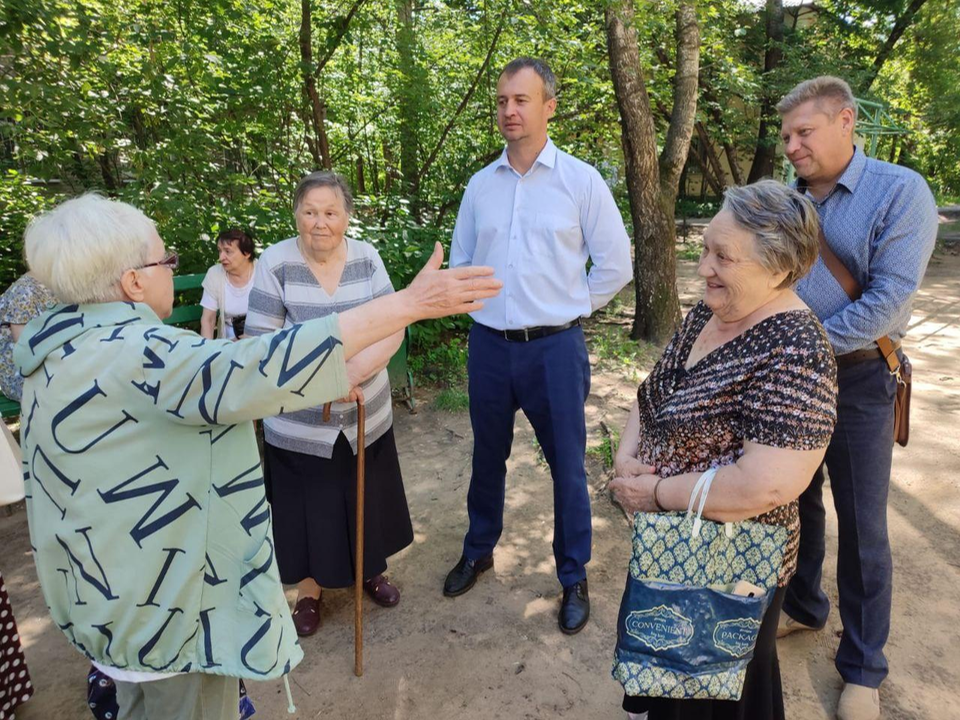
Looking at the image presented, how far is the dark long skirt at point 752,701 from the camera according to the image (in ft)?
5.77

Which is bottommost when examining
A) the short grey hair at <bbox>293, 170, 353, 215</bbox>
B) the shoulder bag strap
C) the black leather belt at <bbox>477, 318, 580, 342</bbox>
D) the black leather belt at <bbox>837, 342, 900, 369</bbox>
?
the black leather belt at <bbox>477, 318, 580, 342</bbox>

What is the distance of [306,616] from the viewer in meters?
2.86

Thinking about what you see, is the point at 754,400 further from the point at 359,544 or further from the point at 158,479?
the point at 359,544

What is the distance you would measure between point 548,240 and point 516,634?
1707mm

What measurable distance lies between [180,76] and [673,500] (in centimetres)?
499

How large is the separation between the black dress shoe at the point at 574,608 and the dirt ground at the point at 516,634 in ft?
0.14

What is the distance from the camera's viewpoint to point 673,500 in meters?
1.66

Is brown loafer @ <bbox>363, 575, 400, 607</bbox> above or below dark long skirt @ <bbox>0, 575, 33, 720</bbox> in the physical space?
below

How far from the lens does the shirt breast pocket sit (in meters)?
2.73

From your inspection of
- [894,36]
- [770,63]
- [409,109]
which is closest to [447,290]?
[409,109]

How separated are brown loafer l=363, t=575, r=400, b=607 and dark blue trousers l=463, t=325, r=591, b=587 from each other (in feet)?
2.29

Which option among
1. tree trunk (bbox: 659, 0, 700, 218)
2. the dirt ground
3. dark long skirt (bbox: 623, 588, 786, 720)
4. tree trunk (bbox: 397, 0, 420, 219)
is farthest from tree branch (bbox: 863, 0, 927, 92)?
dark long skirt (bbox: 623, 588, 786, 720)

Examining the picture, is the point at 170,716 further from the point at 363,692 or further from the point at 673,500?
the point at 673,500

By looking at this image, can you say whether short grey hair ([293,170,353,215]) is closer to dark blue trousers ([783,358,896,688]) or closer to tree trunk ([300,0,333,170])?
dark blue trousers ([783,358,896,688])
